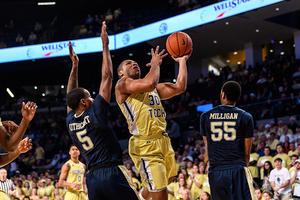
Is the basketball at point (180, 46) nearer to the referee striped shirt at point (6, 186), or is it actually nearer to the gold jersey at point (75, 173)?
the gold jersey at point (75, 173)

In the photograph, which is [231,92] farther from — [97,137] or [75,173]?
[75,173]

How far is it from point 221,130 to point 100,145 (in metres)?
1.44

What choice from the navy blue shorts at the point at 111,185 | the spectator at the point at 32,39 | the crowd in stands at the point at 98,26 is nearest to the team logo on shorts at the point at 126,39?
the crowd in stands at the point at 98,26

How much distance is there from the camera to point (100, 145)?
142 inches

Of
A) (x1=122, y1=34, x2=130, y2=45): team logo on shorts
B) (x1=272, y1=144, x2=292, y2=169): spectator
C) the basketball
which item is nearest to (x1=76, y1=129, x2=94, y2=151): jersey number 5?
the basketball

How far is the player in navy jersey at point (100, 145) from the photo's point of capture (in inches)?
137

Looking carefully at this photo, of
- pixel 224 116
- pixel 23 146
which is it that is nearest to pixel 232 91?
pixel 224 116

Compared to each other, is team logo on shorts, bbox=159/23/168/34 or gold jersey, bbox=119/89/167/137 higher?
team logo on shorts, bbox=159/23/168/34

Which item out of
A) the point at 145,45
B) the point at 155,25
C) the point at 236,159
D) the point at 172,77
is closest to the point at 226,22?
the point at 155,25

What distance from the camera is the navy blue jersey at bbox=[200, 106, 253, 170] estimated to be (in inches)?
159

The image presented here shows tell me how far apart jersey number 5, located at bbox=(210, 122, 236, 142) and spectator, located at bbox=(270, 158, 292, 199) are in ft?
17.0

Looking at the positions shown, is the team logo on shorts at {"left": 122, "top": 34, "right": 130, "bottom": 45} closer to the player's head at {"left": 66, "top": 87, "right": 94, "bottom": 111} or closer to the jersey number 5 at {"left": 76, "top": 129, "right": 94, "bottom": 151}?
the player's head at {"left": 66, "top": 87, "right": 94, "bottom": 111}

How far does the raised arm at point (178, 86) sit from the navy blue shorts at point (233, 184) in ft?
4.05

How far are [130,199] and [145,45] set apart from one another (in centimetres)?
1772
